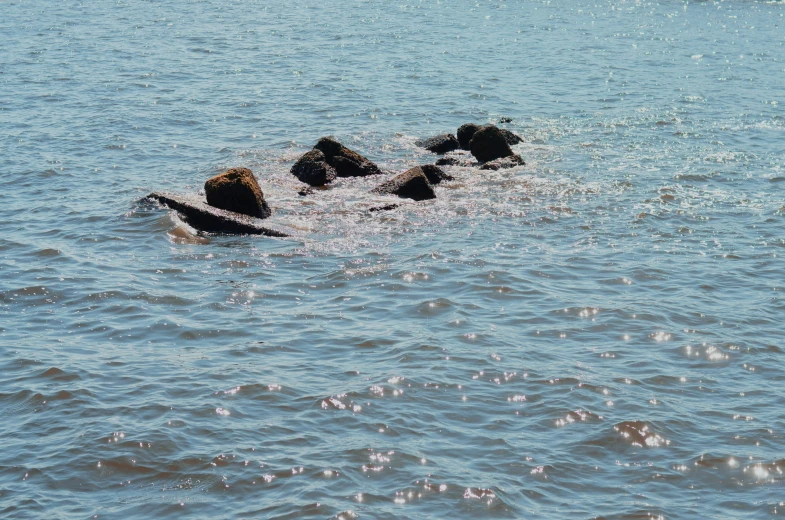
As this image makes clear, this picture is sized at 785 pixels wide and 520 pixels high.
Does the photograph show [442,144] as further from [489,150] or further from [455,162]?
[489,150]

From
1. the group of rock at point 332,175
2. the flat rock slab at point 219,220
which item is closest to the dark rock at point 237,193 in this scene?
the group of rock at point 332,175

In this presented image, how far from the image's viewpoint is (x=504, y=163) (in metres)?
21.4

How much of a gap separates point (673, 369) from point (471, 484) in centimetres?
411

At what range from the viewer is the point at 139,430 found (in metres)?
10.9

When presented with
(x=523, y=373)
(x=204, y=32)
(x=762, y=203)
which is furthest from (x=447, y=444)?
(x=204, y=32)

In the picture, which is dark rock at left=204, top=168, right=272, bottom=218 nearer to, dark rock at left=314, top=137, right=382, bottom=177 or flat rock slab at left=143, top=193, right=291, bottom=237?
flat rock slab at left=143, top=193, right=291, bottom=237

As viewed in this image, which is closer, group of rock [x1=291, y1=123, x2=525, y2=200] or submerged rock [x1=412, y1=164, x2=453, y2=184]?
group of rock [x1=291, y1=123, x2=525, y2=200]

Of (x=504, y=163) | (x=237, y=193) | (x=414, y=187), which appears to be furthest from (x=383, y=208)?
(x=504, y=163)

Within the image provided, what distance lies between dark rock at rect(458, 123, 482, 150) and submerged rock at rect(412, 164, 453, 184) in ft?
9.88

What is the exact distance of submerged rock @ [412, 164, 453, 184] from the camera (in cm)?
2020

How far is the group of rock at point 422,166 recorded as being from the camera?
1931 centimetres

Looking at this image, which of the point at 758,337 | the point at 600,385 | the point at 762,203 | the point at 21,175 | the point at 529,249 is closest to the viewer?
the point at 600,385

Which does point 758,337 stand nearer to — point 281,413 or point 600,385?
point 600,385

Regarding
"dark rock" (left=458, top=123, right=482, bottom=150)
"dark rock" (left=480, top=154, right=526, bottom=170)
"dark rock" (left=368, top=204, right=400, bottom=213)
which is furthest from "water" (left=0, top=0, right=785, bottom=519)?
"dark rock" (left=458, top=123, right=482, bottom=150)
